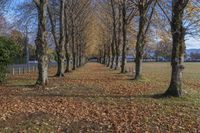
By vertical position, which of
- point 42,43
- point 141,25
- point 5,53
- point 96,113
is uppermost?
point 141,25

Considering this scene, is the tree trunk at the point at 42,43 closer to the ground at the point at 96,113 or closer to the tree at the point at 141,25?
the ground at the point at 96,113

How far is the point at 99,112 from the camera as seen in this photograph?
1177cm

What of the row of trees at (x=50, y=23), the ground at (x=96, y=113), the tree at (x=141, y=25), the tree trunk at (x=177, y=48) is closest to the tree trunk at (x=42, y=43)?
the row of trees at (x=50, y=23)

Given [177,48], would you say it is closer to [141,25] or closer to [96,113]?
[96,113]

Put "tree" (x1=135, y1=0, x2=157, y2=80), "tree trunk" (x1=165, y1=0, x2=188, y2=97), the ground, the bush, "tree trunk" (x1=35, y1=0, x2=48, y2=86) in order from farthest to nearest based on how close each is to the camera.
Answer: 1. "tree" (x1=135, y1=0, x2=157, y2=80)
2. the bush
3. "tree trunk" (x1=35, y1=0, x2=48, y2=86)
4. "tree trunk" (x1=165, y1=0, x2=188, y2=97)
5. the ground

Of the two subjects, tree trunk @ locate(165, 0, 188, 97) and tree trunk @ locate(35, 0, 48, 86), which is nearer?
tree trunk @ locate(165, 0, 188, 97)

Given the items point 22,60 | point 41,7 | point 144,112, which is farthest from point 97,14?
point 144,112

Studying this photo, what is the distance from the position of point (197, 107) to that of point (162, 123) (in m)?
3.35

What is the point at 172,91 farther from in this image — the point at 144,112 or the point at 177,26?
the point at 144,112

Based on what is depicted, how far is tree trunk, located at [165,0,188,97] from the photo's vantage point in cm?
1519

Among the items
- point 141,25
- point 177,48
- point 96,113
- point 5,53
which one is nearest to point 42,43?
point 5,53

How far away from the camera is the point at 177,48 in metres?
15.4

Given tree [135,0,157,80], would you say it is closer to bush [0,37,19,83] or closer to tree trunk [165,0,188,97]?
bush [0,37,19,83]

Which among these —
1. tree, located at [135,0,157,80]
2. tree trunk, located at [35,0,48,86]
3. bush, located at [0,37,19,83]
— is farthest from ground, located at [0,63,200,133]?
tree, located at [135,0,157,80]
